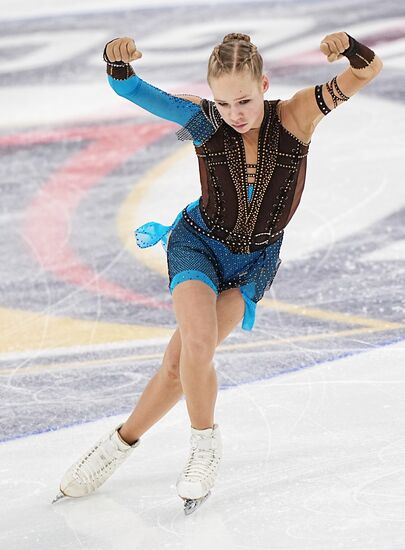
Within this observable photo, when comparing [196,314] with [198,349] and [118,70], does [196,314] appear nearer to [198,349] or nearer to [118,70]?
[198,349]

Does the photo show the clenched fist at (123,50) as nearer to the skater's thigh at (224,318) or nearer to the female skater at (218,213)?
the female skater at (218,213)

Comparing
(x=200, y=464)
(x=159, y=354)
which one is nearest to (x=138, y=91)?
(x=200, y=464)

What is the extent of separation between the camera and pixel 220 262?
3.45 meters

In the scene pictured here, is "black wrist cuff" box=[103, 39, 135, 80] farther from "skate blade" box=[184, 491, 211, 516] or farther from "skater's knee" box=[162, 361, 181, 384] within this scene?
"skate blade" box=[184, 491, 211, 516]

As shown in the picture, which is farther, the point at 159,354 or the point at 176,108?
the point at 159,354

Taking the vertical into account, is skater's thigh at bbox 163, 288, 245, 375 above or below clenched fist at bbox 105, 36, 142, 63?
below

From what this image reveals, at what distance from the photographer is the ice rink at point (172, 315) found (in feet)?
10.7

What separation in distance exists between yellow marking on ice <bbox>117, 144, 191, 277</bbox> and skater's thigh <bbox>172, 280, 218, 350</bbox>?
1988 millimetres

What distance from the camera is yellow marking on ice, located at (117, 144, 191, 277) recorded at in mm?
5438

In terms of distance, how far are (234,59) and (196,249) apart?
23.6 inches

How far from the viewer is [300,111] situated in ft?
11.0

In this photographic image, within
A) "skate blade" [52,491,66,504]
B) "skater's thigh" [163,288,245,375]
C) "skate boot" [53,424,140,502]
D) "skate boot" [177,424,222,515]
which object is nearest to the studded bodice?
"skater's thigh" [163,288,245,375]

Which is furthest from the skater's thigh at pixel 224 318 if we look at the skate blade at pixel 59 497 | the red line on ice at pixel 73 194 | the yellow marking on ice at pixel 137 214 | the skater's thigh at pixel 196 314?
the yellow marking on ice at pixel 137 214

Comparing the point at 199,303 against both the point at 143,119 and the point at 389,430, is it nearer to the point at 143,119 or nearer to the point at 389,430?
the point at 389,430
